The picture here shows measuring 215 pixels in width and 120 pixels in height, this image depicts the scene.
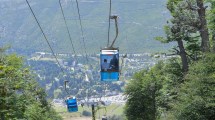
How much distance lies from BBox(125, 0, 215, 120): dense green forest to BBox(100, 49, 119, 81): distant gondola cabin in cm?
469

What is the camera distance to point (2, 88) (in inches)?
891

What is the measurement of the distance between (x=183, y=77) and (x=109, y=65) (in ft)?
55.0

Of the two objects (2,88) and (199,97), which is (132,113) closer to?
(199,97)

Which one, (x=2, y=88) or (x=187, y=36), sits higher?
(x=187, y=36)

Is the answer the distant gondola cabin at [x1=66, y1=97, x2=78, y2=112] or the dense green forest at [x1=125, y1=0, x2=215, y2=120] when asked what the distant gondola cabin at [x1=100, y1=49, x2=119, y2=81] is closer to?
the dense green forest at [x1=125, y1=0, x2=215, y2=120]

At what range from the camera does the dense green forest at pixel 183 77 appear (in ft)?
87.6

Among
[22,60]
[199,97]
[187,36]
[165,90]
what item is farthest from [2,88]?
[165,90]

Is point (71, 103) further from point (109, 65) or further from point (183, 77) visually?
point (109, 65)

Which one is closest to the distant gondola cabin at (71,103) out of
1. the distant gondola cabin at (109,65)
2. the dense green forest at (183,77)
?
the dense green forest at (183,77)

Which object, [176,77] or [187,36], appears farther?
[176,77]

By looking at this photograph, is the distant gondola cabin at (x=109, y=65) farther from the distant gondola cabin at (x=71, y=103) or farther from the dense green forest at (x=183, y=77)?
the distant gondola cabin at (x=71, y=103)

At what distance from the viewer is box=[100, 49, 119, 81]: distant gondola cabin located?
27763 mm

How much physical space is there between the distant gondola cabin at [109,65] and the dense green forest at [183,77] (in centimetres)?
469

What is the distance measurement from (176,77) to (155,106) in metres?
8.74
